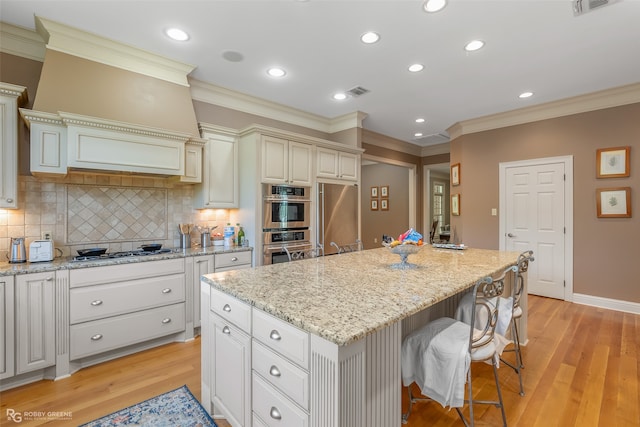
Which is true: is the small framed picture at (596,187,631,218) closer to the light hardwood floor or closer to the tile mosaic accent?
the light hardwood floor

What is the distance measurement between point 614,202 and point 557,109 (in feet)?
4.76

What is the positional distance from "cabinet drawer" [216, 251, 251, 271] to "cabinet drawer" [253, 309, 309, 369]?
Answer: 186 cm

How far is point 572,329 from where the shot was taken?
10.5 feet

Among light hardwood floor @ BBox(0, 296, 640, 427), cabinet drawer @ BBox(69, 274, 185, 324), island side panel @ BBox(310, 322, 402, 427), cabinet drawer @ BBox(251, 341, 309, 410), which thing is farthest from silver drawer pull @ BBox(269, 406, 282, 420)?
cabinet drawer @ BBox(69, 274, 185, 324)

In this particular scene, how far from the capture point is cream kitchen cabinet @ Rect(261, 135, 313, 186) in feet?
11.3

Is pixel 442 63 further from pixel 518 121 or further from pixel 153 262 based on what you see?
pixel 153 262

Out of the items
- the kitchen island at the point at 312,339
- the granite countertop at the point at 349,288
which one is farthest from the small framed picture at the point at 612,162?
the kitchen island at the point at 312,339

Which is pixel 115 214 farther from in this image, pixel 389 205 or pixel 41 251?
pixel 389 205

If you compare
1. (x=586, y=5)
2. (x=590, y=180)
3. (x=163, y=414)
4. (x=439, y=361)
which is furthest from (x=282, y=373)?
(x=590, y=180)

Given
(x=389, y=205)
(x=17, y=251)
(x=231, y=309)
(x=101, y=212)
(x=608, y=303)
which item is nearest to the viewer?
(x=231, y=309)

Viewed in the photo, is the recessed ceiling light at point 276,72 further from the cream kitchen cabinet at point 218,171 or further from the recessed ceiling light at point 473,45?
the recessed ceiling light at point 473,45

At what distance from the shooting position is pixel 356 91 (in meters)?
3.72

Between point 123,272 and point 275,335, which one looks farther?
point 123,272

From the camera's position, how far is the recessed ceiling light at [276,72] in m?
3.14
